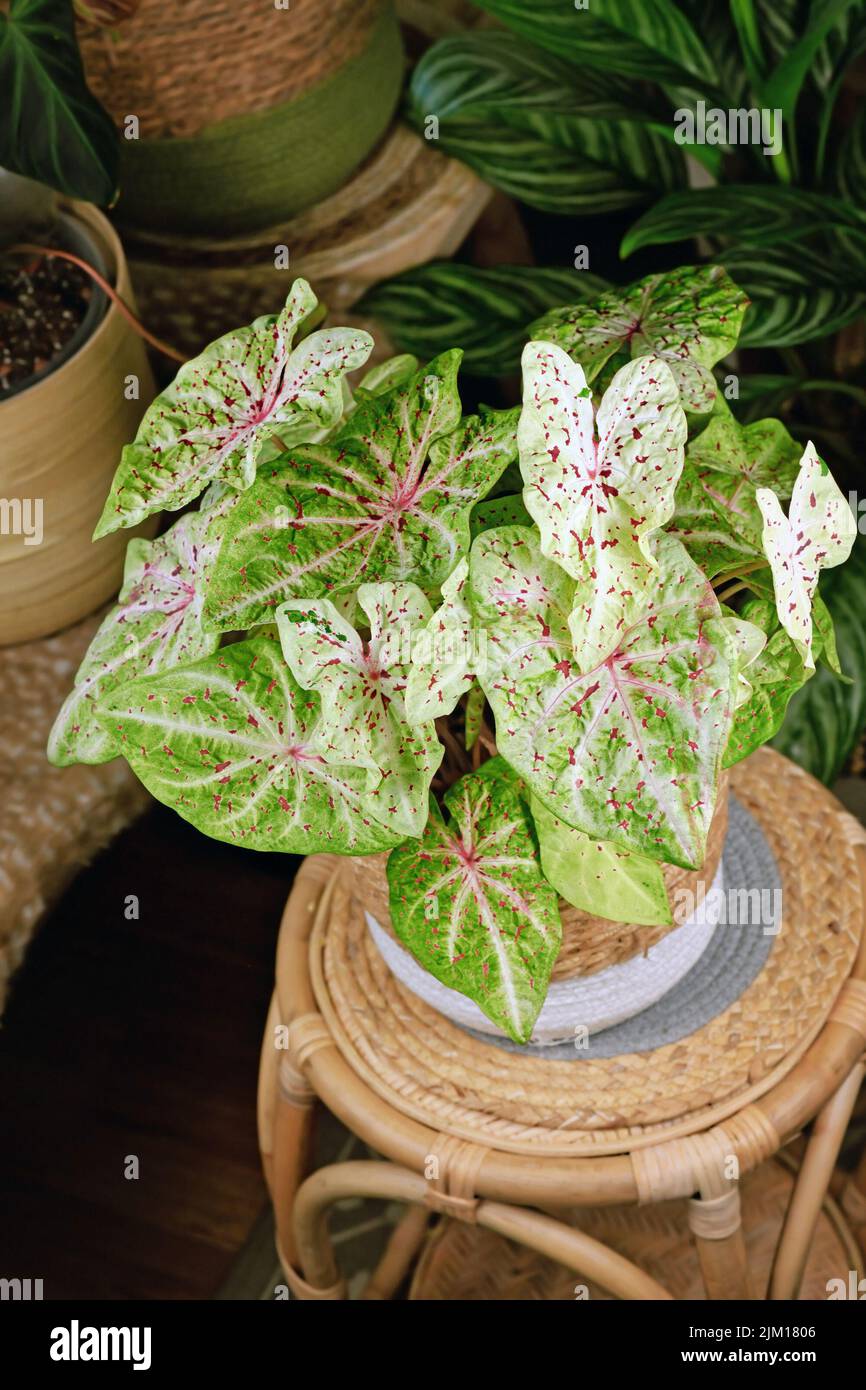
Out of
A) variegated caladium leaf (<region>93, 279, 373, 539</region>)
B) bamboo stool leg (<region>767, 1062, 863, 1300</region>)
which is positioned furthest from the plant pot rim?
bamboo stool leg (<region>767, 1062, 863, 1300</region>)

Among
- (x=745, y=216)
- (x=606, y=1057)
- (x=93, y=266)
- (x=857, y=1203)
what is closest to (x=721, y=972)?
(x=606, y=1057)

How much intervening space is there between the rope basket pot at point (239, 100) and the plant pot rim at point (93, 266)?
9cm

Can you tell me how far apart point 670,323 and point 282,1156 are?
62 cm

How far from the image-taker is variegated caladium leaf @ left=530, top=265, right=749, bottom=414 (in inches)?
26.0

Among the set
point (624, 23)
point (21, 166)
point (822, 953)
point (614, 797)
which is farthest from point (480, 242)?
point (614, 797)

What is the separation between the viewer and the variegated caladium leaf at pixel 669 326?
0.66 m

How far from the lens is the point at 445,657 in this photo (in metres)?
0.57

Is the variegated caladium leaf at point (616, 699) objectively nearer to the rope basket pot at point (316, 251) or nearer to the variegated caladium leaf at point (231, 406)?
the variegated caladium leaf at point (231, 406)

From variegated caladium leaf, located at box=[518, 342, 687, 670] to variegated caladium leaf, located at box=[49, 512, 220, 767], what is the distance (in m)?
0.20

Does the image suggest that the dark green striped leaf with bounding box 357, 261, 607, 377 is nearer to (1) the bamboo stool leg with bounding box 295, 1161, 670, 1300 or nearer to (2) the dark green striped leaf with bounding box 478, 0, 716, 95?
(2) the dark green striped leaf with bounding box 478, 0, 716, 95

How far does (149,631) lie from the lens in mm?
703
